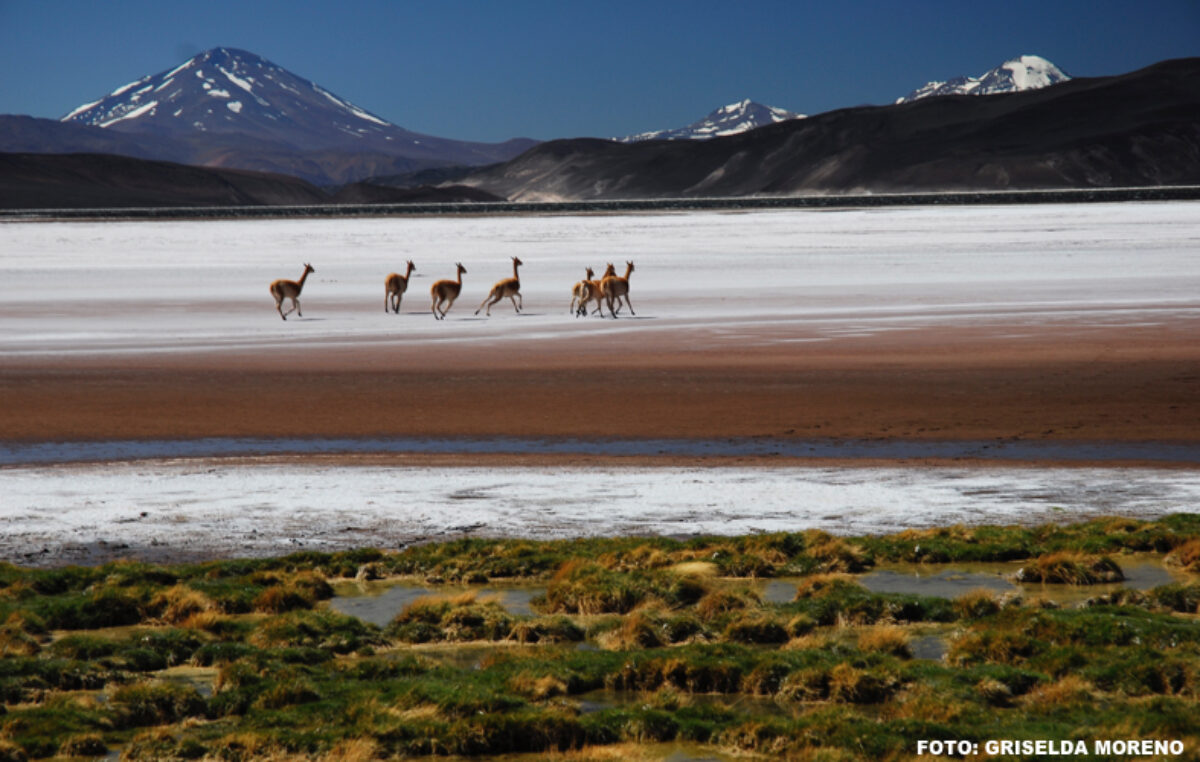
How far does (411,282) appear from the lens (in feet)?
130

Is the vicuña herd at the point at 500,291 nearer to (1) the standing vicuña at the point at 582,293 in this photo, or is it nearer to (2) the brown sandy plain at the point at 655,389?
(1) the standing vicuña at the point at 582,293

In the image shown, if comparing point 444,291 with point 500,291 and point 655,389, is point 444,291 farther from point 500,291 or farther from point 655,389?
point 655,389

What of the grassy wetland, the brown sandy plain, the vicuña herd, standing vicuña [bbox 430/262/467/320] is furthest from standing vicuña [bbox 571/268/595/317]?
the grassy wetland

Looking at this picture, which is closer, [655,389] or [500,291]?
[655,389]

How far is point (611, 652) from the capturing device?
8406mm

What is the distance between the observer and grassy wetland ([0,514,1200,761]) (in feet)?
22.6

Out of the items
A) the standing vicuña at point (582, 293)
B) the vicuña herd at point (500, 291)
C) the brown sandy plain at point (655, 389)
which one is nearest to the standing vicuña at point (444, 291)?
the vicuña herd at point (500, 291)

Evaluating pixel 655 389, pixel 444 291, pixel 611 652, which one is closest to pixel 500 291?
pixel 444 291

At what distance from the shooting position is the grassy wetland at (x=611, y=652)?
22.6 feet

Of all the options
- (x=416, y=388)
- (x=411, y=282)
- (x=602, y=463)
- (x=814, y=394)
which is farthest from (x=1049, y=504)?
(x=411, y=282)

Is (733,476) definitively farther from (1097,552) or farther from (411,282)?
(411,282)

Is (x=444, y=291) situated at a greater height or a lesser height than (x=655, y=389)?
greater

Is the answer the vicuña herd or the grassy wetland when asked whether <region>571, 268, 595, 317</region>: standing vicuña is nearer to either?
the vicuña herd

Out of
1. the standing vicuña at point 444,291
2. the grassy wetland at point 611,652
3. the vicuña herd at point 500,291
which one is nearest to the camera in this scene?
the grassy wetland at point 611,652
